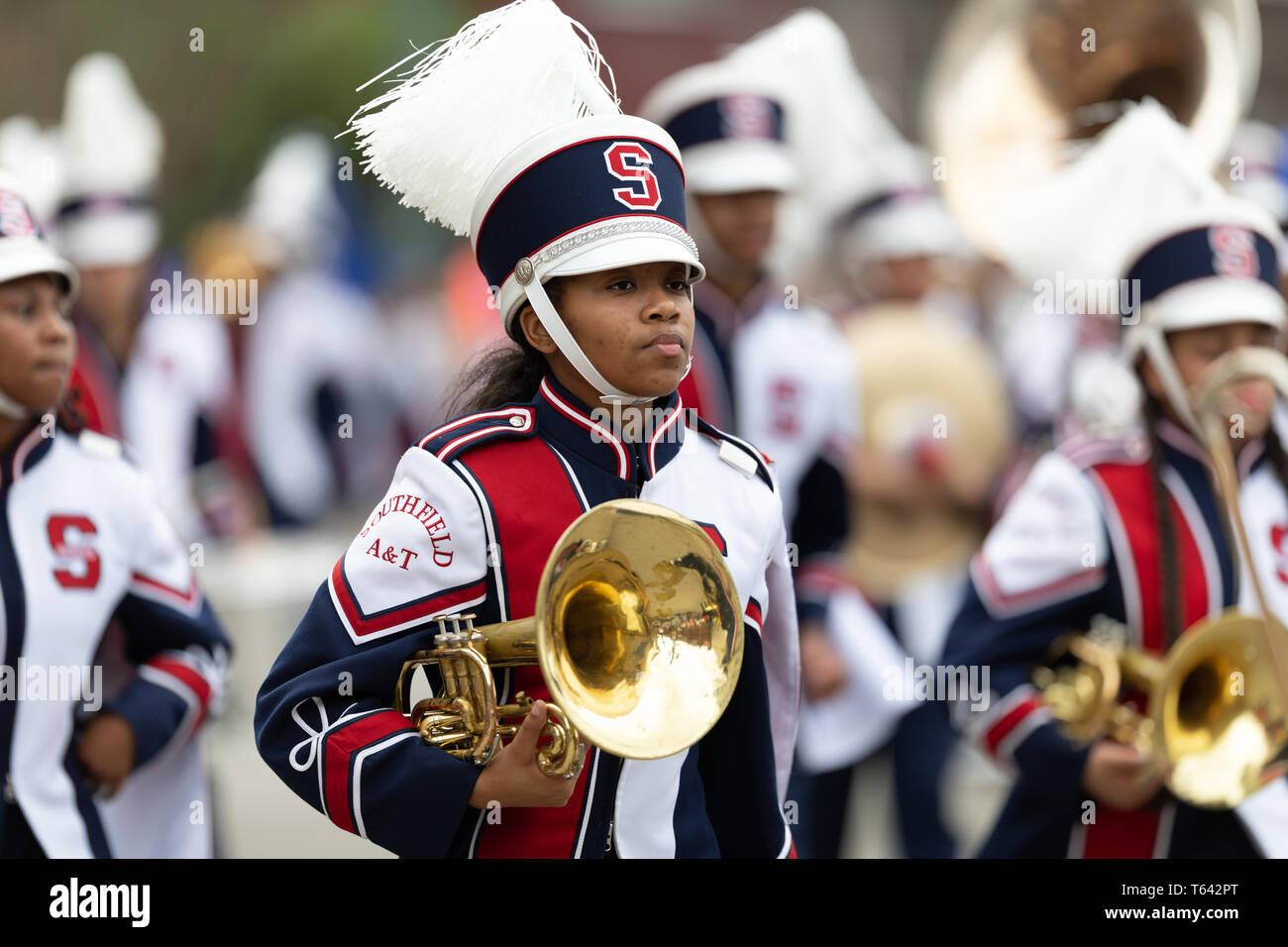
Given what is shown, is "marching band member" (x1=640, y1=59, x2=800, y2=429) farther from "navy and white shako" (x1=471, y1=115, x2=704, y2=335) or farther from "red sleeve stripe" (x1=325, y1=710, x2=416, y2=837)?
"red sleeve stripe" (x1=325, y1=710, x2=416, y2=837)

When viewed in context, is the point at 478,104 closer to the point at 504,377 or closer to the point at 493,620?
the point at 504,377

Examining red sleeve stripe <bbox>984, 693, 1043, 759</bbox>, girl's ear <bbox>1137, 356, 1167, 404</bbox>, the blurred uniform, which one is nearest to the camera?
red sleeve stripe <bbox>984, 693, 1043, 759</bbox>

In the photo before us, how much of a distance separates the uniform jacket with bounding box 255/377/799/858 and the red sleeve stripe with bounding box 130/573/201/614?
5.06 feet

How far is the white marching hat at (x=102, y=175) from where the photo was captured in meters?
9.73

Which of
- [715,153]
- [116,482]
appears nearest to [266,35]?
[715,153]

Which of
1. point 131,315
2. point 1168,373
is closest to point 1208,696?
point 1168,373

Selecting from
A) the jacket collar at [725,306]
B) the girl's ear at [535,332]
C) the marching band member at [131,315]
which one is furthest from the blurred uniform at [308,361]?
the girl's ear at [535,332]

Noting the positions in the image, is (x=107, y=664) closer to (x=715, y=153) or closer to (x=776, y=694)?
(x=776, y=694)

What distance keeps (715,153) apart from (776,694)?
11.4ft

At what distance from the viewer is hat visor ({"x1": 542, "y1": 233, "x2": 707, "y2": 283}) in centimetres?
330

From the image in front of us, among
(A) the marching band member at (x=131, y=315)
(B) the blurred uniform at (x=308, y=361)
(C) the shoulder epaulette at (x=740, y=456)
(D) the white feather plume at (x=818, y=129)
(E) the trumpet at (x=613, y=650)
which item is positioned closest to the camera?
(E) the trumpet at (x=613, y=650)

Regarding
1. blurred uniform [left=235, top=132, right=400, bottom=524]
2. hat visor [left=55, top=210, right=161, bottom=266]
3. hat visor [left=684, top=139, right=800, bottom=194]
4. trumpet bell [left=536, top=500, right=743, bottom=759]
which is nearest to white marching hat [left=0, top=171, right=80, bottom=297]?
trumpet bell [left=536, top=500, right=743, bottom=759]

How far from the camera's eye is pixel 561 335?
3.39 m

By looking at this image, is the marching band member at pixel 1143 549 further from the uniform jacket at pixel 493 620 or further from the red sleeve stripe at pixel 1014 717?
the uniform jacket at pixel 493 620
